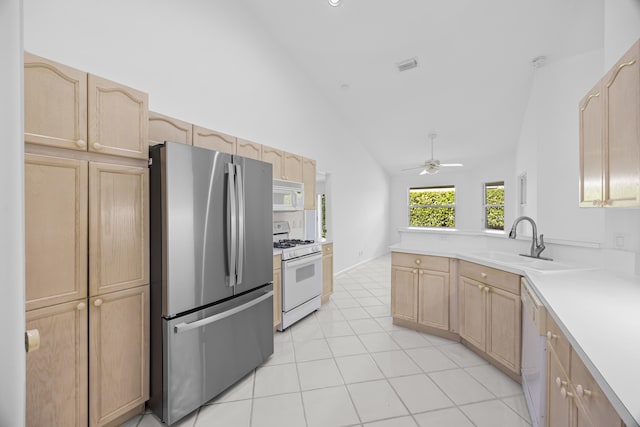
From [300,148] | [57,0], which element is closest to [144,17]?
[57,0]

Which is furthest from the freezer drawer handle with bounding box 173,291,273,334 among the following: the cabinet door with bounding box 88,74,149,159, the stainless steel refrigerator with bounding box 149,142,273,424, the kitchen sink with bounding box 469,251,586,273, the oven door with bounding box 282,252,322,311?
the kitchen sink with bounding box 469,251,586,273

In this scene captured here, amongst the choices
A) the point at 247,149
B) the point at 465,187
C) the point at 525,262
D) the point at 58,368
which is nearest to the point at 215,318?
the point at 58,368

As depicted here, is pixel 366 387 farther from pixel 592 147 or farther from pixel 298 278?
pixel 592 147

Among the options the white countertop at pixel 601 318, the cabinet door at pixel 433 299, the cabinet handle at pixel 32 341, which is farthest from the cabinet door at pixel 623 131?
the cabinet handle at pixel 32 341

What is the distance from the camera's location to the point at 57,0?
1.93 meters

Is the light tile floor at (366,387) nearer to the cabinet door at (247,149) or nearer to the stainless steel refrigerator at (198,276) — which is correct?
the stainless steel refrigerator at (198,276)

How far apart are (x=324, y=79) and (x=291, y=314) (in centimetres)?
371

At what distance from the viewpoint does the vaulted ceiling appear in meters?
2.94

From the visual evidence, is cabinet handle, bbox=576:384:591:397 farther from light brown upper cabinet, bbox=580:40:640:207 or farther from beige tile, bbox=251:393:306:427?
beige tile, bbox=251:393:306:427

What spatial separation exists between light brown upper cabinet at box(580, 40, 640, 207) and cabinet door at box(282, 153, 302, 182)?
9.24ft

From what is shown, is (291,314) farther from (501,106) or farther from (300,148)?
(501,106)

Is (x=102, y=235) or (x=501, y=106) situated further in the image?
(x=501, y=106)

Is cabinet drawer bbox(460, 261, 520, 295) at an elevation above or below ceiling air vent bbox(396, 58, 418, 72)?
below

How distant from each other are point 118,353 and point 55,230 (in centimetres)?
80
